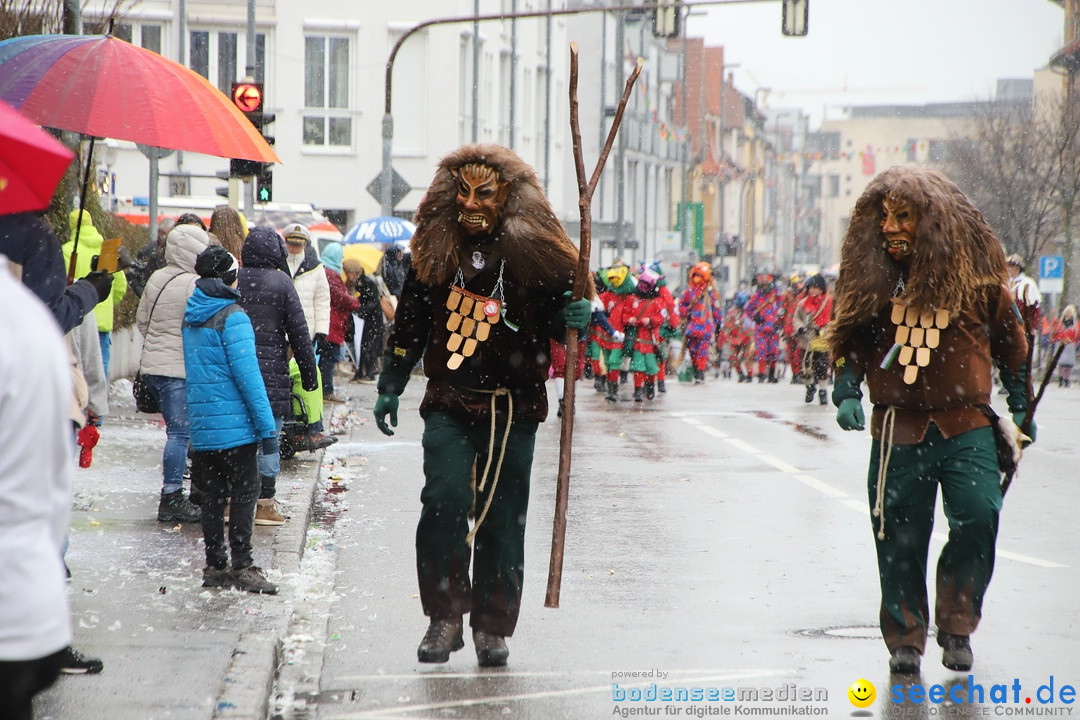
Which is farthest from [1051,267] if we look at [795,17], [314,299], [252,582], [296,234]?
[252,582]

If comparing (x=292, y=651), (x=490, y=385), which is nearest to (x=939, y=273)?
(x=490, y=385)

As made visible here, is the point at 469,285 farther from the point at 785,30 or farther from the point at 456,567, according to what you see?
the point at 785,30

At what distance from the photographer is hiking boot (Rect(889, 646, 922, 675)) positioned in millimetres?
5852

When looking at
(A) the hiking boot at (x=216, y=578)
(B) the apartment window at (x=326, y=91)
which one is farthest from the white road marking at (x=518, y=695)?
(B) the apartment window at (x=326, y=91)

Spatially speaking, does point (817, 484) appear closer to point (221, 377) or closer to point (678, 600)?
point (678, 600)

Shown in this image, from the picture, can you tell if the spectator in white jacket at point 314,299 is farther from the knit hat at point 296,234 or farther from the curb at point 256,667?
the curb at point 256,667

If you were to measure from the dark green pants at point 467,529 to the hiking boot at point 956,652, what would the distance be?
160 centimetres

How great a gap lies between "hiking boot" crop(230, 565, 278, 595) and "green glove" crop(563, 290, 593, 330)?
85.3 inches

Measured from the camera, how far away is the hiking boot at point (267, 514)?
9.08 meters

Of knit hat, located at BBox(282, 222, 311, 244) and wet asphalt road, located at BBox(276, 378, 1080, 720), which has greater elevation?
knit hat, located at BBox(282, 222, 311, 244)

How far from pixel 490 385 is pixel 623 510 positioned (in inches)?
187

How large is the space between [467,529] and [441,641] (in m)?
0.43

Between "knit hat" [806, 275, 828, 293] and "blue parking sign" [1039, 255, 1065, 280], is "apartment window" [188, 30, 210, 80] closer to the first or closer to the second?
"knit hat" [806, 275, 828, 293]

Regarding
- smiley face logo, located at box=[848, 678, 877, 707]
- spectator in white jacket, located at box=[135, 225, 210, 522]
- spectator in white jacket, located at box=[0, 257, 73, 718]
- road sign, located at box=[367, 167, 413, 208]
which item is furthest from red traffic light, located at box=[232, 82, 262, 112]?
spectator in white jacket, located at box=[0, 257, 73, 718]
